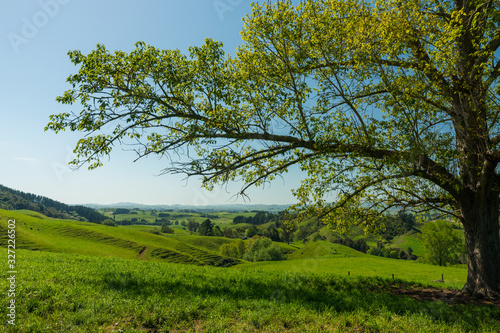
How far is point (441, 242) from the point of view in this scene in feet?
225

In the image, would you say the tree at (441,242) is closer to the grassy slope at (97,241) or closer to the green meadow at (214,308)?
the grassy slope at (97,241)

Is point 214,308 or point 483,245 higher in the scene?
point 483,245

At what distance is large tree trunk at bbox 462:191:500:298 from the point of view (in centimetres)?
1020

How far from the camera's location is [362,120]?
10406mm

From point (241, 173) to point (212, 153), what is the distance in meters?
2.13

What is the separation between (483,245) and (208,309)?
11213mm

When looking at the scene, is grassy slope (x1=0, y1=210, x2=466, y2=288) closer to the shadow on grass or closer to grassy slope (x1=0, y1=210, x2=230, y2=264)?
grassy slope (x1=0, y1=210, x2=230, y2=264)

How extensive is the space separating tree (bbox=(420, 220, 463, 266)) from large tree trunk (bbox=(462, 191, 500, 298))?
220ft

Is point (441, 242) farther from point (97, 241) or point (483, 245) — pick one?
point (97, 241)

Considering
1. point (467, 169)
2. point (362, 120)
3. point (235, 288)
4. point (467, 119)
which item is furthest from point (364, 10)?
point (235, 288)

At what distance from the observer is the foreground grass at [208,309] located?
19.1 feet

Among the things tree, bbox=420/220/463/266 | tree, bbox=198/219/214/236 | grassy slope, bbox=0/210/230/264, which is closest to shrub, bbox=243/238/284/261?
grassy slope, bbox=0/210/230/264

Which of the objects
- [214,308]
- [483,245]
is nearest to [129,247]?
[214,308]

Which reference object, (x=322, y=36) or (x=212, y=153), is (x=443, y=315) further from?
(x=322, y=36)
